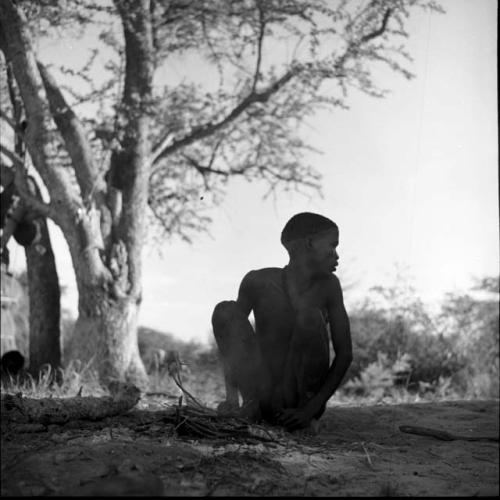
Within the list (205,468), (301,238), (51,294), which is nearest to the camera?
(205,468)

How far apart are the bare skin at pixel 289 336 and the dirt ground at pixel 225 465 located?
0.96 ft

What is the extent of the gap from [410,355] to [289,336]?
636 cm

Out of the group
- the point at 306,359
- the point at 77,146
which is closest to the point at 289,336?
the point at 306,359

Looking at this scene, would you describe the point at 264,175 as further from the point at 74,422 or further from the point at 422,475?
the point at 422,475

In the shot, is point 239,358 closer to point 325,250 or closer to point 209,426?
point 209,426

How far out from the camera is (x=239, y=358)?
3982 millimetres

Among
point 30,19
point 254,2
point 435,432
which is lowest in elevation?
point 435,432

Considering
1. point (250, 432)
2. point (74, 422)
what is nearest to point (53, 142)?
point (74, 422)

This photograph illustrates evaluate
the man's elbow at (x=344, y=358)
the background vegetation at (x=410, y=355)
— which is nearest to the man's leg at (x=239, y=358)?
the man's elbow at (x=344, y=358)

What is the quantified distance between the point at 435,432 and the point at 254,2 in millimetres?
5980

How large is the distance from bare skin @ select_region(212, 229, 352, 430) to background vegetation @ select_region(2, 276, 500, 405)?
3.39 metres

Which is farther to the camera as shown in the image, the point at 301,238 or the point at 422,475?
the point at 301,238

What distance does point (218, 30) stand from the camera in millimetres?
9016

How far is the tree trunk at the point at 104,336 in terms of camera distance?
750 centimetres
